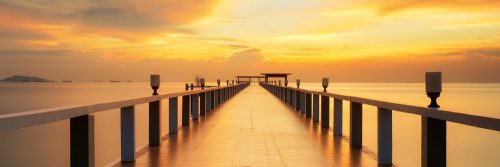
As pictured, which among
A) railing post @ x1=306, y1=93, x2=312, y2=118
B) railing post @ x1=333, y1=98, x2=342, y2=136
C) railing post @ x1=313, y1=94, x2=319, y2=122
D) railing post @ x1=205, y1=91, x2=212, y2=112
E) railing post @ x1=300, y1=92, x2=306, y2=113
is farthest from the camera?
railing post @ x1=205, y1=91, x2=212, y2=112

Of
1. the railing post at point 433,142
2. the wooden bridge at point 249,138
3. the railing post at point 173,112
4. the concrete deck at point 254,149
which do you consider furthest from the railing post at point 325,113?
the railing post at point 433,142

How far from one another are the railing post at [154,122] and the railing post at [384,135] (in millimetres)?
3495

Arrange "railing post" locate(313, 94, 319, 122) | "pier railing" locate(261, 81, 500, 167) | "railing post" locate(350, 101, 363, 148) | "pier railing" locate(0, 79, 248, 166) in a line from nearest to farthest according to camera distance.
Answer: "pier railing" locate(0, 79, 248, 166) → "pier railing" locate(261, 81, 500, 167) → "railing post" locate(350, 101, 363, 148) → "railing post" locate(313, 94, 319, 122)

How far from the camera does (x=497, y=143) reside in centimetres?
2669

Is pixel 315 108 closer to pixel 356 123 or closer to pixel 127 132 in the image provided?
pixel 356 123

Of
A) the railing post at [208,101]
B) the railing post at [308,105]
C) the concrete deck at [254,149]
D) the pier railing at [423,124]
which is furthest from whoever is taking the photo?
the railing post at [208,101]

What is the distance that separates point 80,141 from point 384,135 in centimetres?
378

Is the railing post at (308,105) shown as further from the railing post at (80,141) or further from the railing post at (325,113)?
the railing post at (80,141)

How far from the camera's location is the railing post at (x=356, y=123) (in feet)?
28.2

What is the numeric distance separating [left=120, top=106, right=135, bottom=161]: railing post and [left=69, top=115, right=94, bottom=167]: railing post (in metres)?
2.02

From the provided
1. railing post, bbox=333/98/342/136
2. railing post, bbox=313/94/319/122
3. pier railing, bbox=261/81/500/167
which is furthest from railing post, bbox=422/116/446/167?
railing post, bbox=313/94/319/122

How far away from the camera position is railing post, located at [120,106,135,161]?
7148 millimetres

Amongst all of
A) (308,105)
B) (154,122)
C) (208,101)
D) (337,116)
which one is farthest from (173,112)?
(208,101)

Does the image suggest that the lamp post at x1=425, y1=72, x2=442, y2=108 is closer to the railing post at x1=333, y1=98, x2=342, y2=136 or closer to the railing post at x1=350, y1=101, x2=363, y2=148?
the railing post at x1=350, y1=101, x2=363, y2=148
